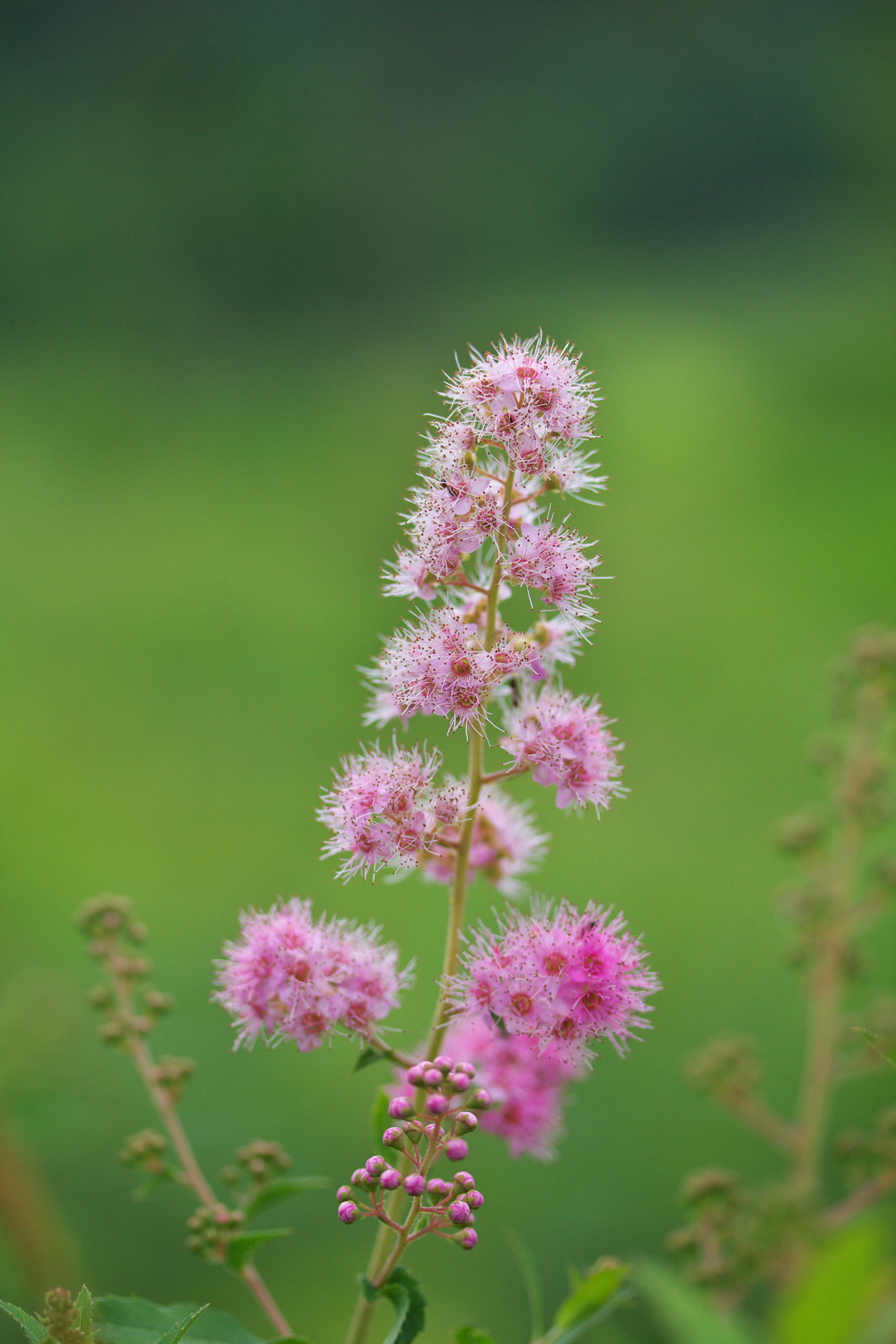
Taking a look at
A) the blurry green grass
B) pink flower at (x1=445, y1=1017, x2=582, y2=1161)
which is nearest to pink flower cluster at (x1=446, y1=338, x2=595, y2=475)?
pink flower at (x1=445, y1=1017, x2=582, y2=1161)

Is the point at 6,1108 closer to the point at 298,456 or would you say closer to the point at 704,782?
the point at 704,782

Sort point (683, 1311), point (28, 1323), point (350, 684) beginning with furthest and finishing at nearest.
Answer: point (350, 684), point (683, 1311), point (28, 1323)

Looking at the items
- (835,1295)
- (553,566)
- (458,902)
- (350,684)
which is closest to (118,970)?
(458,902)

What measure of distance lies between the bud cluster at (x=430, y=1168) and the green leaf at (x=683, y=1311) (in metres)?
0.35

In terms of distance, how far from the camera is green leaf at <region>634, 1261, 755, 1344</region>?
35.8 inches

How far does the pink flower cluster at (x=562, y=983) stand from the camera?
2.12 feet

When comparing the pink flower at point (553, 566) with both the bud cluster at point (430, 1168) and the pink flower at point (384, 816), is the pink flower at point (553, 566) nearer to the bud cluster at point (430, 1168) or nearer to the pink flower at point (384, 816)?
the pink flower at point (384, 816)

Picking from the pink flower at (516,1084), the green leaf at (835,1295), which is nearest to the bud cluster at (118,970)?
the pink flower at (516,1084)

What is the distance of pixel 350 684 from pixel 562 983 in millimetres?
2270

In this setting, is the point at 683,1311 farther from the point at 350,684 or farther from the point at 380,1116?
the point at 350,684

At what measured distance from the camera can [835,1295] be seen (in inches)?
36.8

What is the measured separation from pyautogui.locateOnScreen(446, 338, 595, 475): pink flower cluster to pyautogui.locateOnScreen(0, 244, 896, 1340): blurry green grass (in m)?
0.84

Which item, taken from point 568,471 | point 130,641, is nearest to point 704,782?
point 130,641

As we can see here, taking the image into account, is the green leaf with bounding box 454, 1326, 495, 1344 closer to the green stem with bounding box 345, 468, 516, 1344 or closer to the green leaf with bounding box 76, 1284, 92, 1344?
the green stem with bounding box 345, 468, 516, 1344
